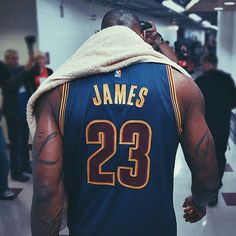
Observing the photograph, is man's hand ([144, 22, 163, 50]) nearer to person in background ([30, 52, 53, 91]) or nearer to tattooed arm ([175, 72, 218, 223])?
tattooed arm ([175, 72, 218, 223])

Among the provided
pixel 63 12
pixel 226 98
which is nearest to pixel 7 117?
pixel 226 98

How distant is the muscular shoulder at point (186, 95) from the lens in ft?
3.41

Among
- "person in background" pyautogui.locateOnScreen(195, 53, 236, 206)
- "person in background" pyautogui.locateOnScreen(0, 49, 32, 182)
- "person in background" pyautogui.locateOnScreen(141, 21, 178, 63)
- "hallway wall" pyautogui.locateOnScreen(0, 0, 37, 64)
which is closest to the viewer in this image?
"person in background" pyautogui.locateOnScreen(141, 21, 178, 63)

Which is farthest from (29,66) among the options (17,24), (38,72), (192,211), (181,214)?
(192,211)

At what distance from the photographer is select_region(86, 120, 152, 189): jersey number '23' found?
3.39ft

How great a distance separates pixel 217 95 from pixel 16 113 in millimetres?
2088

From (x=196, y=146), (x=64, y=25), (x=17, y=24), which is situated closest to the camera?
(x=196, y=146)

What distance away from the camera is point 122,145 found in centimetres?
104

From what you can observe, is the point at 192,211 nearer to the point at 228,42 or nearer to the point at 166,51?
the point at 166,51

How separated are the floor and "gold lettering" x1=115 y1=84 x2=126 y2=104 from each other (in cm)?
194

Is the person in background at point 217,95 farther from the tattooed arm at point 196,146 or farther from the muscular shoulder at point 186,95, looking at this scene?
the muscular shoulder at point 186,95

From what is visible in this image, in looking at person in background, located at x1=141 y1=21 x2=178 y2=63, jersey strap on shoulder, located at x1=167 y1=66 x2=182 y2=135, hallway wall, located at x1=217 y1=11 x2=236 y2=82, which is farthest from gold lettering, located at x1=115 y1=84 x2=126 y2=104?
hallway wall, located at x1=217 y1=11 x2=236 y2=82

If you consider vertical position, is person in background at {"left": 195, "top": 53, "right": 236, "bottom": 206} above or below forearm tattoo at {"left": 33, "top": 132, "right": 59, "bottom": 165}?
below

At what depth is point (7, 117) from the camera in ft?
12.4
